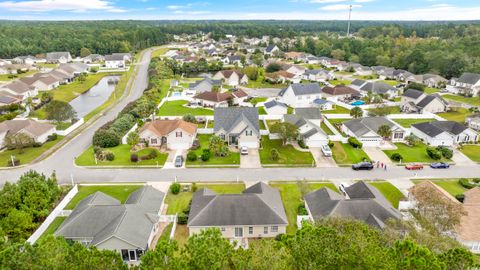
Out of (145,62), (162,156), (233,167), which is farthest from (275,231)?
(145,62)

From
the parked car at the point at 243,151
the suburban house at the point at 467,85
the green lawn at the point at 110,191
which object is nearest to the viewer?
the green lawn at the point at 110,191

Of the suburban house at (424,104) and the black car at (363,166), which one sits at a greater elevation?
the suburban house at (424,104)

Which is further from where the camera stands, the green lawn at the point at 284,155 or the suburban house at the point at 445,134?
the suburban house at the point at 445,134

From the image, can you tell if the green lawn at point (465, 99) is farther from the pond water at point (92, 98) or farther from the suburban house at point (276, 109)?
the pond water at point (92, 98)

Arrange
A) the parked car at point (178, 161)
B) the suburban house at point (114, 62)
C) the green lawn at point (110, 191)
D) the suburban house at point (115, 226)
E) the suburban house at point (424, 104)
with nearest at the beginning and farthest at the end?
the suburban house at point (115, 226)
the green lawn at point (110, 191)
the parked car at point (178, 161)
the suburban house at point (424, 104)
the suburban house at point (114, 62)

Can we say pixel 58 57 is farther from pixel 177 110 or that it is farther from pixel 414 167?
pixel 414 167

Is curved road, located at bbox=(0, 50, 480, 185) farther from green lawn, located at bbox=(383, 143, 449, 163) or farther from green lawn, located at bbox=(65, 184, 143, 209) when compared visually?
green lawn, located at bbox=(383, 143, 449, 163)

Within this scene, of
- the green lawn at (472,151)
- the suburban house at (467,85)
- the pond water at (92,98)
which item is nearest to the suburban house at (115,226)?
the green lawn at (472,151)
